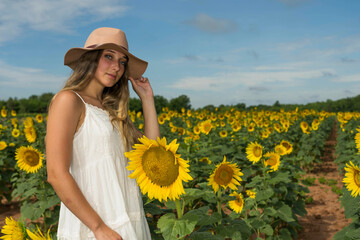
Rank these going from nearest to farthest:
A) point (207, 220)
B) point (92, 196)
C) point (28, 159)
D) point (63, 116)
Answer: point (63, 116) < point (92, 196) < point (207, 220) < point (28, 159)

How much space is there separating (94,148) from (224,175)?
1123 millimetres

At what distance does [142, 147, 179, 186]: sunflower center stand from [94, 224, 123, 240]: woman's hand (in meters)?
0.44

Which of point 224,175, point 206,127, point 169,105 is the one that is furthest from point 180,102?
point 224,175

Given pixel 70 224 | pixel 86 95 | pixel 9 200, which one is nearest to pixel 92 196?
pixel 70 224

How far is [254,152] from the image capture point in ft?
15.1

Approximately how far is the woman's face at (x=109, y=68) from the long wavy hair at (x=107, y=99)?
0.12ft

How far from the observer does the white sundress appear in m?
2.09

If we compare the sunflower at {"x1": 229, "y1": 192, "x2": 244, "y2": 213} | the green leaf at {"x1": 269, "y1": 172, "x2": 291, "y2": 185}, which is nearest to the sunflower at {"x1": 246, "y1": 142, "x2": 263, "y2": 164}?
the green leaf at {"x1": 269, "y1": 172, "x2": 291, "y2": 185}

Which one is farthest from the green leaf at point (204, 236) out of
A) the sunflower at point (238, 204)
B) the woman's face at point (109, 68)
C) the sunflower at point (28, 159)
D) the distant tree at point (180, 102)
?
the distant tree at point (180, 102)

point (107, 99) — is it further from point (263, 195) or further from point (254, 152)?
point (254, 152)

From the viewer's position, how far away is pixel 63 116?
77.7 inches

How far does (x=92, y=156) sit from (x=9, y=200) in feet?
20.5

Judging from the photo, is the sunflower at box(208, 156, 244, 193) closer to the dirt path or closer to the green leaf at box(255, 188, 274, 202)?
the green leaf at box(255, 188, 274, 202)

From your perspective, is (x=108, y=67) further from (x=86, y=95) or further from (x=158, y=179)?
(x=158, y=179)
